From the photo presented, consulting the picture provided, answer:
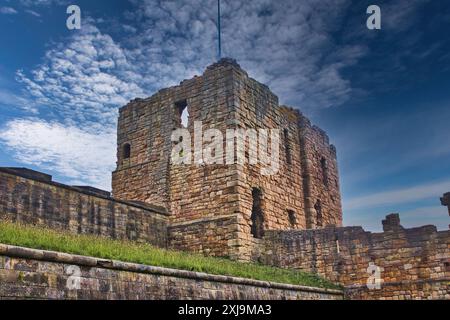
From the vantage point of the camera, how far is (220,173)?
1850cm

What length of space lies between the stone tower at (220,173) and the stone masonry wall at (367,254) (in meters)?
1.26

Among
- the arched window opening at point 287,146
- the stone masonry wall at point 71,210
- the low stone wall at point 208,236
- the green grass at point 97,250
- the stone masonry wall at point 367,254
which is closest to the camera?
the green grass at point 97,250

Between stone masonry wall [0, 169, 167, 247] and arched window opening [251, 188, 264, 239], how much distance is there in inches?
131

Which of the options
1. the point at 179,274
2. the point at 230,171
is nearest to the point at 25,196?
the point at 179,274

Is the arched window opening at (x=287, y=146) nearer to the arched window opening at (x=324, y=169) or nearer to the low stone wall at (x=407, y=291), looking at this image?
the arched window opening at (x=324, y=169)

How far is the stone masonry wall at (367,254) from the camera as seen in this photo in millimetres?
16172

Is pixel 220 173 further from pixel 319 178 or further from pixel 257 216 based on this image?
pixel 319 178

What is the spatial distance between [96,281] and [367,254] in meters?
10.3

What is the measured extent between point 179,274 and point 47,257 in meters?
3.03

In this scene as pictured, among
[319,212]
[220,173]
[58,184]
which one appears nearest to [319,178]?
[319,212]

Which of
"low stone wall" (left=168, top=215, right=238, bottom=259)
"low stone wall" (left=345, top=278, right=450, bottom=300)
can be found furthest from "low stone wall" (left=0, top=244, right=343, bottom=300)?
"low stone wall" (left=345, top=278, right=450, bottom=300)

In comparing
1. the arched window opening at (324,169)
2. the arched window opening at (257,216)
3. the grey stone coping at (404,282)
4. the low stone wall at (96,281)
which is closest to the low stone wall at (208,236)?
the arched window opening at (257,216)

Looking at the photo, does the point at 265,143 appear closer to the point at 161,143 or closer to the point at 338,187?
the point at 161,143
